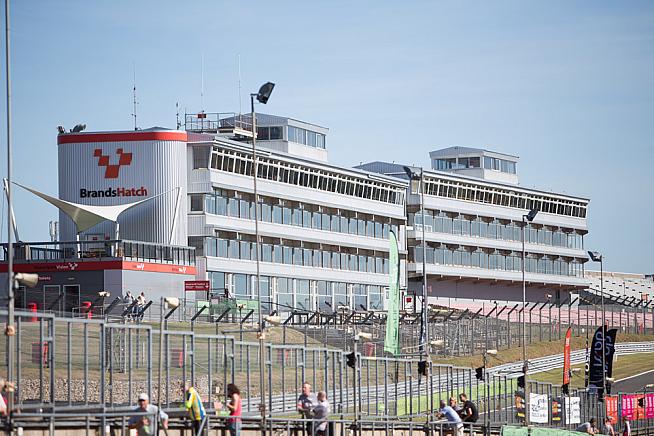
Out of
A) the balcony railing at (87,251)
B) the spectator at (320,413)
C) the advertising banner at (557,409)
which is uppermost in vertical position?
the balcony railing at (87,251)

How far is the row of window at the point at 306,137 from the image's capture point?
10447 cm

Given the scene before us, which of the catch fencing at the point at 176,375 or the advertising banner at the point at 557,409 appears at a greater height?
the catch fencing at the point at 176,375

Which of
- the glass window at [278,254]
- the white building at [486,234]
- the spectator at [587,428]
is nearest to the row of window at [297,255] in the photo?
the glass window at [278,254]

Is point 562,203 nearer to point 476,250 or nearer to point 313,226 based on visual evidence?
point 476,250

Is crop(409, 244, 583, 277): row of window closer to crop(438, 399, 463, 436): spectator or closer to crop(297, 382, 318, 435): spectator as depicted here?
crop(438, 399, 463, 436): spectator

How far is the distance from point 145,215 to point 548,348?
28.8 m

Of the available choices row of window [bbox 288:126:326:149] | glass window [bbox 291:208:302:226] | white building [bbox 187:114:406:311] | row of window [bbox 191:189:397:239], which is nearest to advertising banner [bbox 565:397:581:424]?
white building [bbox 187:114:406:311]

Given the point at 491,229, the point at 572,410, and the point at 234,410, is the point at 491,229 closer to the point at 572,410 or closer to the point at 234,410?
the point at 572,410

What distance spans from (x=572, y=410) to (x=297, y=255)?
133ft

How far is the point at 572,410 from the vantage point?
55.8m

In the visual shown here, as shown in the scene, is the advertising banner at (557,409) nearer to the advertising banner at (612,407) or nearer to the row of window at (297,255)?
the advertising banner at (612,407)

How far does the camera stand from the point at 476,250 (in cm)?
11869

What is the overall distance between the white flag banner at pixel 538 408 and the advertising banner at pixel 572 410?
2.42m

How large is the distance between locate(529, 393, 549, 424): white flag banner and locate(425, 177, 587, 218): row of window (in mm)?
60776
